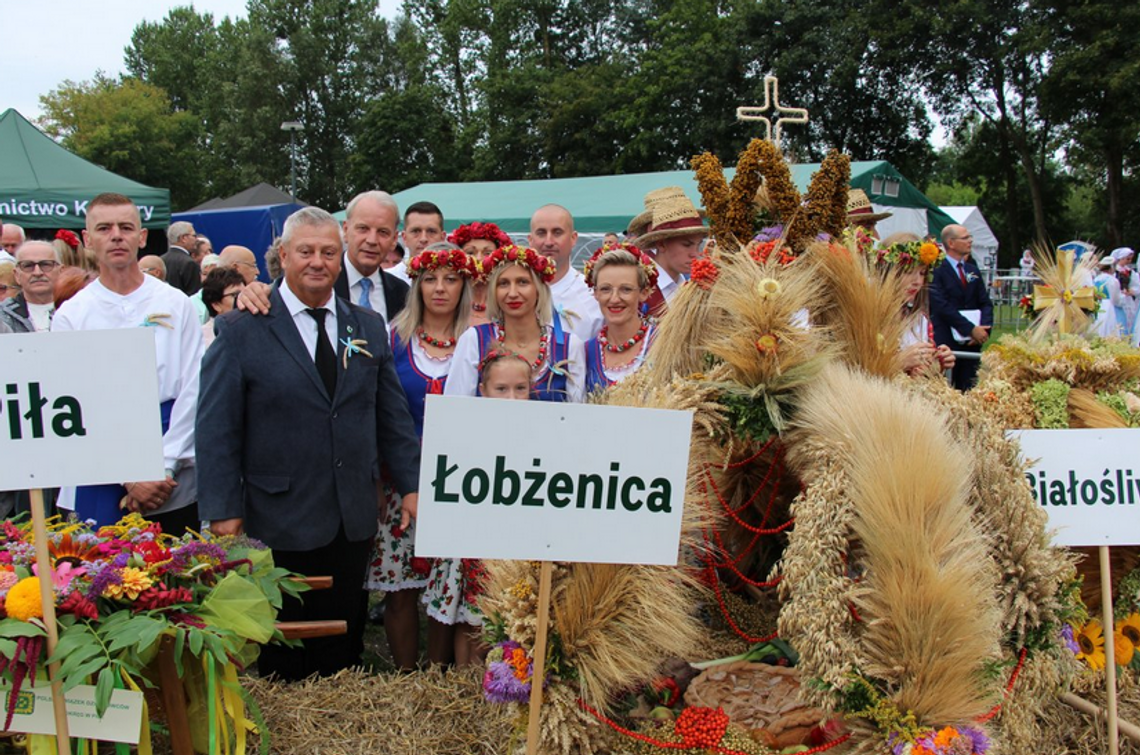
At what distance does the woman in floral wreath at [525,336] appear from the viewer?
12.5 feet

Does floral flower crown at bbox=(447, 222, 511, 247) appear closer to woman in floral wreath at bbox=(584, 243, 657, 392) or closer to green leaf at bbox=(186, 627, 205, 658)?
woman in floral wreath at bbox=(584, 243, 657, 392)

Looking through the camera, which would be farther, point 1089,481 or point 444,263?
point 444,263

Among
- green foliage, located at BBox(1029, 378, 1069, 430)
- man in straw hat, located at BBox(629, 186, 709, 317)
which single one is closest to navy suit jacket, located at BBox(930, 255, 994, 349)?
man in straw hat, located at BBox(629, 186, 709, 317)

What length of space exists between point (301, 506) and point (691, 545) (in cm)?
142

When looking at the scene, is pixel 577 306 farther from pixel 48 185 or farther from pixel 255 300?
pixel 48 185

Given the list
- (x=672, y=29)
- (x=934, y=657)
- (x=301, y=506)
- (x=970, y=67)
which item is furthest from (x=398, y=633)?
(x=672, y=29)

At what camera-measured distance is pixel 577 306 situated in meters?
4.89

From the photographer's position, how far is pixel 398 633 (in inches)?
150

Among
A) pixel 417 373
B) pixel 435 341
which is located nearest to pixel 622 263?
pixel 435 341

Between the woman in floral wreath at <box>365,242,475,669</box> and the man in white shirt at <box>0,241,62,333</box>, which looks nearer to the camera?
the woman in floral wreath at <box>365,242,475,669</box>

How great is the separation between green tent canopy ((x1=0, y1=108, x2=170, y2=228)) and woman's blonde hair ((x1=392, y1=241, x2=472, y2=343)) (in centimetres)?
899

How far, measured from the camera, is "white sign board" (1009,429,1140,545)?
9.39ft

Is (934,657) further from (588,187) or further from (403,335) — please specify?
(588,187)

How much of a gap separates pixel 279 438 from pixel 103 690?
4.15 ft
